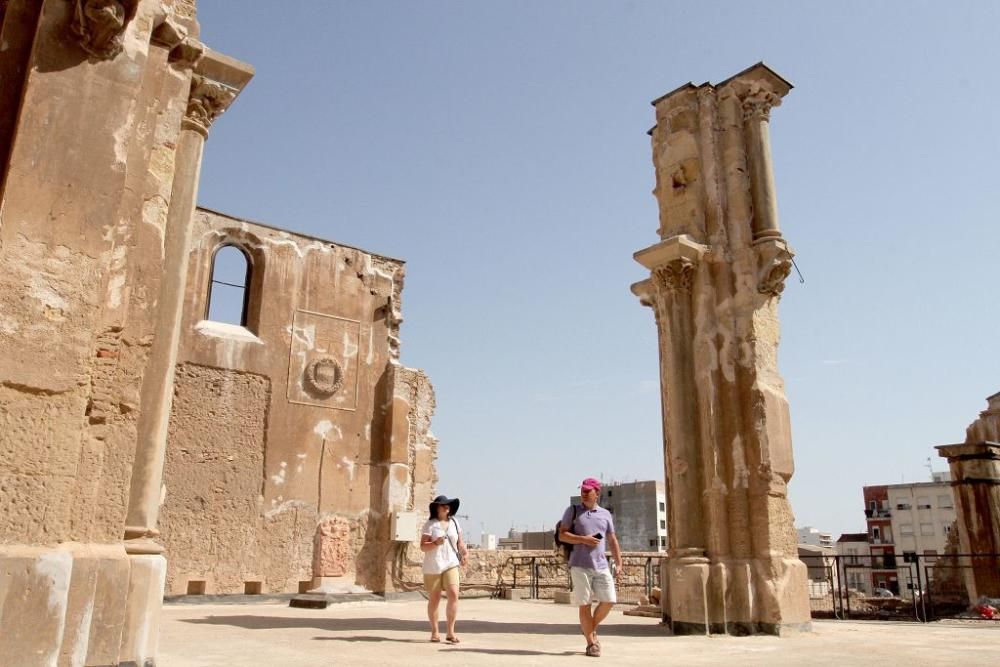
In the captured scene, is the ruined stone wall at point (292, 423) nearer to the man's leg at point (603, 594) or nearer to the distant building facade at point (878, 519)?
the man's leg at point (603, 594)

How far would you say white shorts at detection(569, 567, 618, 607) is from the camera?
5875mm

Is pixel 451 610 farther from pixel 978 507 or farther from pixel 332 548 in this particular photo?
pixel 978 507

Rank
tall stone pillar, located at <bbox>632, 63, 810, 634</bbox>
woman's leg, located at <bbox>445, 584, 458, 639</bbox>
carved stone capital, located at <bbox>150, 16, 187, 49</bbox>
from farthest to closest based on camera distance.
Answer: tall stone pillar, located at <bbox>632, 63, 810, 634</bbox> < woman's leg, located at <bbox>445, 584, 458, 639</bbox> < carved stone capital, located at <bbox>150, 16, 187, 49</bbox>

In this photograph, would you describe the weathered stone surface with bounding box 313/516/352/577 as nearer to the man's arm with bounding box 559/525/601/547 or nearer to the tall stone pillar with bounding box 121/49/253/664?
the man's arm with bounding box 559/525/601/547

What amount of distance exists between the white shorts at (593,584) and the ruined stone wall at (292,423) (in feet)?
29.8

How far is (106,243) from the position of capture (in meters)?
3.82

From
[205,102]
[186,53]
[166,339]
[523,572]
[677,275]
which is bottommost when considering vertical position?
[523,572]

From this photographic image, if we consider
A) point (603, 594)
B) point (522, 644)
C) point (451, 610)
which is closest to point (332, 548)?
point (451, 610)

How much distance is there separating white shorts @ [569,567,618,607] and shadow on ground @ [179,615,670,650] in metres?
1.57

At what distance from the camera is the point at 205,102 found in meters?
5.85

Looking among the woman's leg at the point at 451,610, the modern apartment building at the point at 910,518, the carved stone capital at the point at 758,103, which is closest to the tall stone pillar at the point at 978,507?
the carved stone capital at the point at 758,103

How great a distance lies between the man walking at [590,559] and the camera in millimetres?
5809

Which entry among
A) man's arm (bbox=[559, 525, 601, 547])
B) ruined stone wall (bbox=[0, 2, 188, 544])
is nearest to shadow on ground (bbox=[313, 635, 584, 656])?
man's arm (bbox=[559, 525, 601, 547])

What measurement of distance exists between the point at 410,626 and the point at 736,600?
→ 339cm
